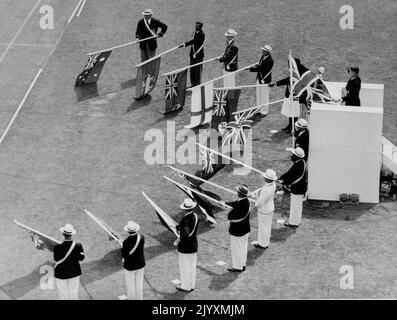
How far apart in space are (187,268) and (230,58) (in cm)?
1035

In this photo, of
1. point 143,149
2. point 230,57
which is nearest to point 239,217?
point 143,149

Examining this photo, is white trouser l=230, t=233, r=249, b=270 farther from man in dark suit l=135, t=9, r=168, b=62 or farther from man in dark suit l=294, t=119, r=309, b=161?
man in dark suit l=135, t=9, r=168, b=62

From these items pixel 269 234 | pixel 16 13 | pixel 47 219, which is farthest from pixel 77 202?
pixel 16 13

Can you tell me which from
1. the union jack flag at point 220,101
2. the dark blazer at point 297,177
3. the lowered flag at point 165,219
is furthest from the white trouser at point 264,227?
the union jack flag at point 220,101

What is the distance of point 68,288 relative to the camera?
2205 cm

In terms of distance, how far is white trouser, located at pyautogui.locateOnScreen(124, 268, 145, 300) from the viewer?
22328mm

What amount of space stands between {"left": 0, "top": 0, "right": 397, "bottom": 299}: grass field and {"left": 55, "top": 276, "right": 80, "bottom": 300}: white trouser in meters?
0.66

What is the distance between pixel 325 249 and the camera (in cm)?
2475

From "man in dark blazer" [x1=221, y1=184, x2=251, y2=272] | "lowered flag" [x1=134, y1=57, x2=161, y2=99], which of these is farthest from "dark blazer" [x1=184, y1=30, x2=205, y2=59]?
"man in dark blazer" [x1=221, y1=184, x2=251, y2=272]

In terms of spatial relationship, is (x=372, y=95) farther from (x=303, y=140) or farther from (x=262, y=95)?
(x=262, y=95)

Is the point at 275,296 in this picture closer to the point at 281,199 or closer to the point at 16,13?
the point at 281,199

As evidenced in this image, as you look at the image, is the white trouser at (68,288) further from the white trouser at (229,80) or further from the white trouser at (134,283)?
the white trouser at (229,80)

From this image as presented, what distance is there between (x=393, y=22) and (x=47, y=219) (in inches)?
611

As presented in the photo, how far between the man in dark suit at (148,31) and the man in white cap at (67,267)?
38.2ft
